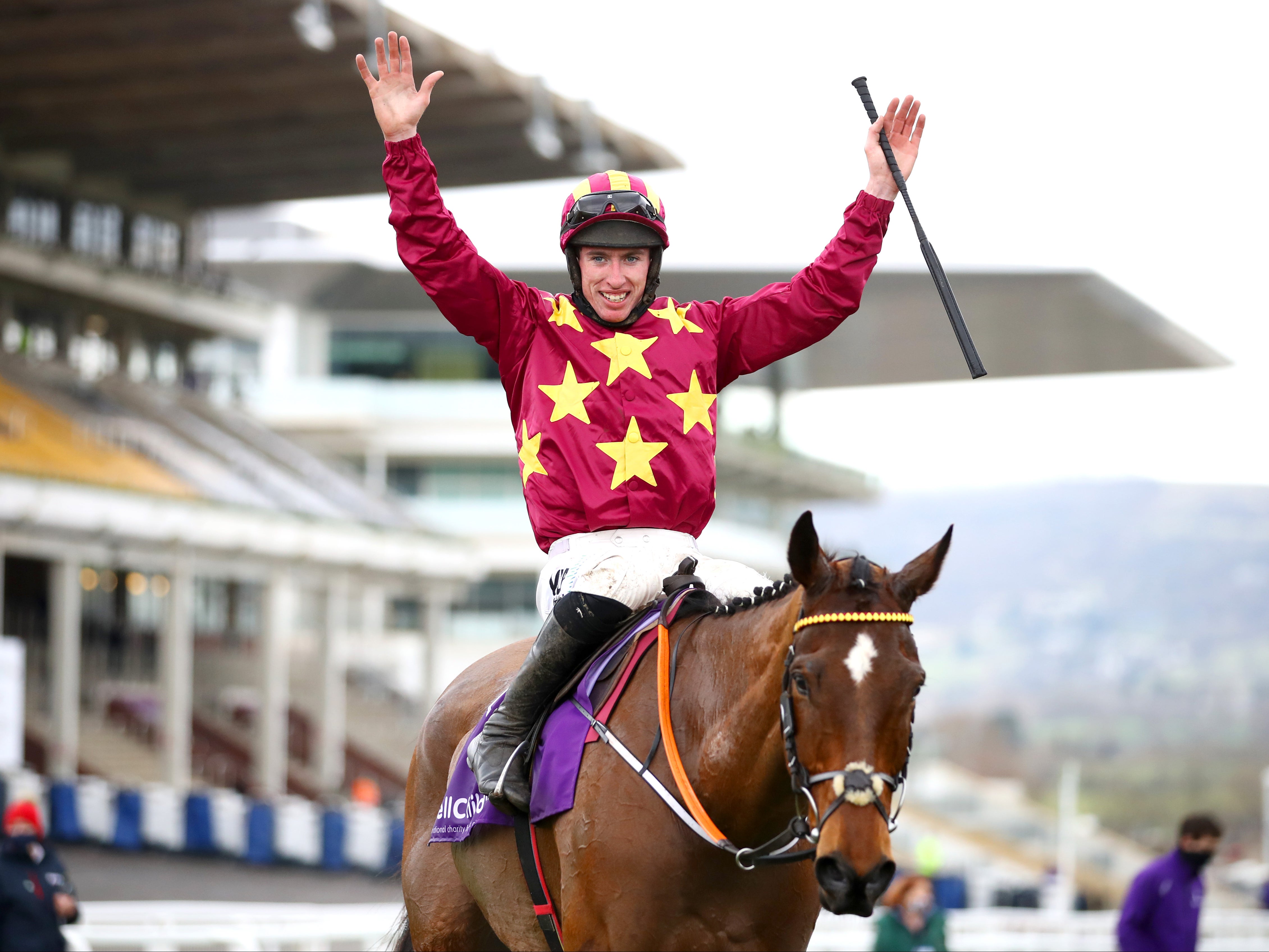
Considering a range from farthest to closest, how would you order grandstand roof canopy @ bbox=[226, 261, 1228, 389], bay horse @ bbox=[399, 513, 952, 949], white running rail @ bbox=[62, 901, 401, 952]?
1. grandstand roof canopy @ bbox=[226, 261, 1228, 389]
2. white running rail @ bbox=[62, 901, 401, 952]
3. bay horse @ bbox=[399, 513, 952, 949]

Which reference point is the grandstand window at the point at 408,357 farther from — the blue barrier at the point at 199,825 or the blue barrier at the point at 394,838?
the blue barrier at the point at 394,838

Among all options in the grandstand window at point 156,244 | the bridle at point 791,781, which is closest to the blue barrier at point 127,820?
the grandstand window at point 156,244

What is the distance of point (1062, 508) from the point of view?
182 m

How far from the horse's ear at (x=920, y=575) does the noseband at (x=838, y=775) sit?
0.05 meters

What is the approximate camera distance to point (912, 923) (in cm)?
1016

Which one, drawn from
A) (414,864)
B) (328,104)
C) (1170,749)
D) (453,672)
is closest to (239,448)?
(328,104)

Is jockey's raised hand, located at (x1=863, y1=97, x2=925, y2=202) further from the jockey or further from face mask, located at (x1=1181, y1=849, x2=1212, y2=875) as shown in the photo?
face mask, located at (x1=1181, y1=849, x2=1212, y2=875)

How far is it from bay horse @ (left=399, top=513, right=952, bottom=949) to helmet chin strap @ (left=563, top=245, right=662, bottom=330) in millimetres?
895

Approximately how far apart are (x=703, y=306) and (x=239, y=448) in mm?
32134

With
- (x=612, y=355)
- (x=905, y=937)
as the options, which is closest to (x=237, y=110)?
(x=905, y=937)

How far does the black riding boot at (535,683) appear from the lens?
4.41 metres

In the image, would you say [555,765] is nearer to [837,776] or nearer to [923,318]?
[837,776]

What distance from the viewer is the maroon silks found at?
15.0ft

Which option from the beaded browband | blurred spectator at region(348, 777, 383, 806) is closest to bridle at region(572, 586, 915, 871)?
the beaded browband
